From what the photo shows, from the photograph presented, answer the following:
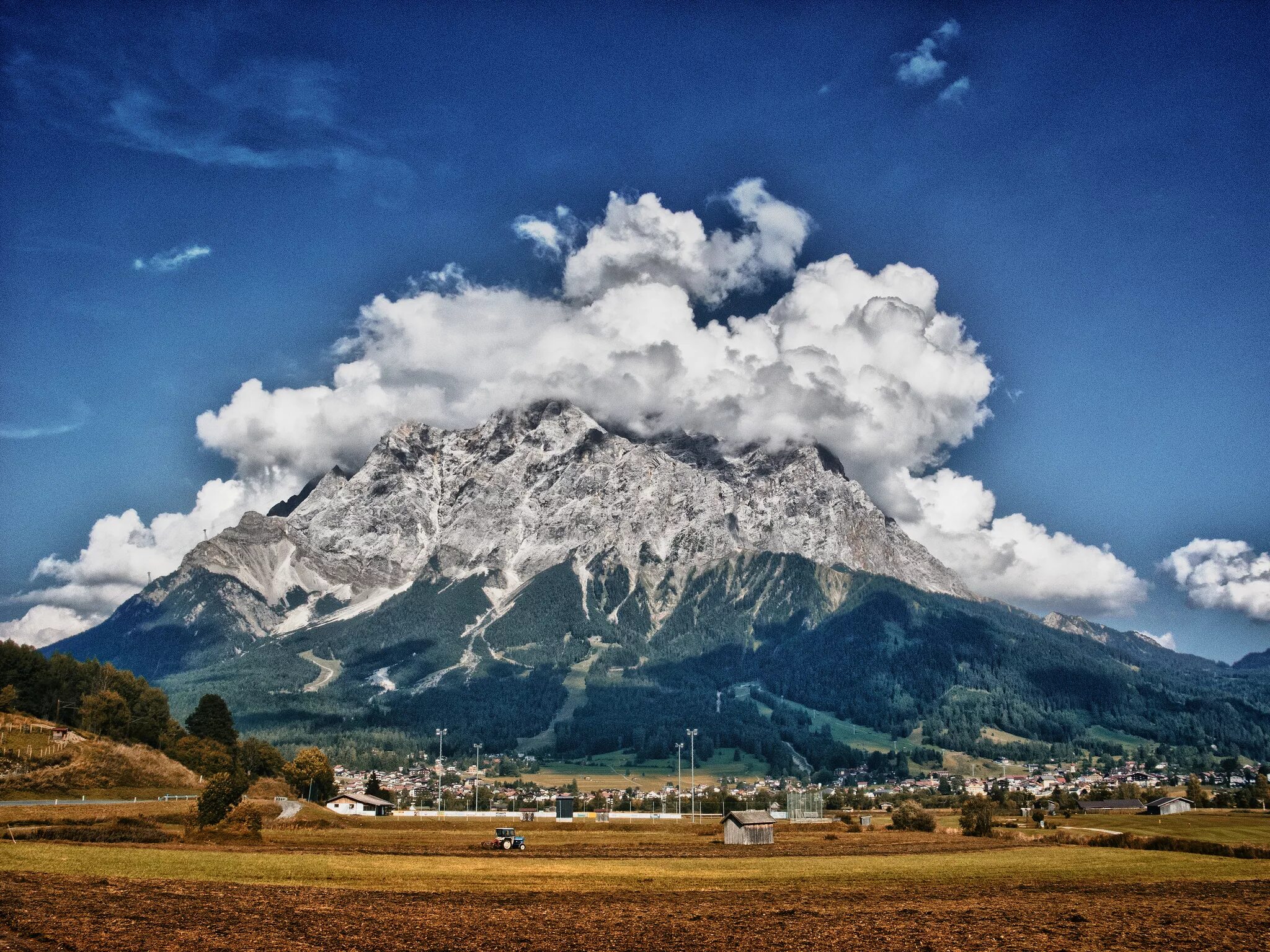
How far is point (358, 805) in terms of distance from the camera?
529 ft

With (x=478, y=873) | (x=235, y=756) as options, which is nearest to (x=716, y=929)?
(x=478, y=873)

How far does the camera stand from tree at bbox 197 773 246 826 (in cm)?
8406

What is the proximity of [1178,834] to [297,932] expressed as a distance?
102 m

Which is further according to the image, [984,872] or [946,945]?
[984,872]

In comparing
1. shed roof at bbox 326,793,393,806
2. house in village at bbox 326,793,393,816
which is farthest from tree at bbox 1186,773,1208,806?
shed roof at bbox 326,793,393,806

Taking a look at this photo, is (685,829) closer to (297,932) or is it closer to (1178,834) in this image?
(1178,834)

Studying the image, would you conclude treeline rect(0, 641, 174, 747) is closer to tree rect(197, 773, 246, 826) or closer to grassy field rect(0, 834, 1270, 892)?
tree rect(197, 773, 246, 826)

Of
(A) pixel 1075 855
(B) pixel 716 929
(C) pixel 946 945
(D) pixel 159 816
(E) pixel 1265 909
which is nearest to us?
(C) pixel 946 945

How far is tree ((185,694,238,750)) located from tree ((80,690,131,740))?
1881 centimetres

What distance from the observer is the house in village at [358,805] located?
160 meters

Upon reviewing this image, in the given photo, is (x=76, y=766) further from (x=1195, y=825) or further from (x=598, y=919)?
(x=1195, y=825)

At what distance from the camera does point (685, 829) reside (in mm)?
127312

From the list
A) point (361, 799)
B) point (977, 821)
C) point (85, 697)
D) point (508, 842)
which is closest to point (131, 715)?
point (85, 697)

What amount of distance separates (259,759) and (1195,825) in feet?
473
